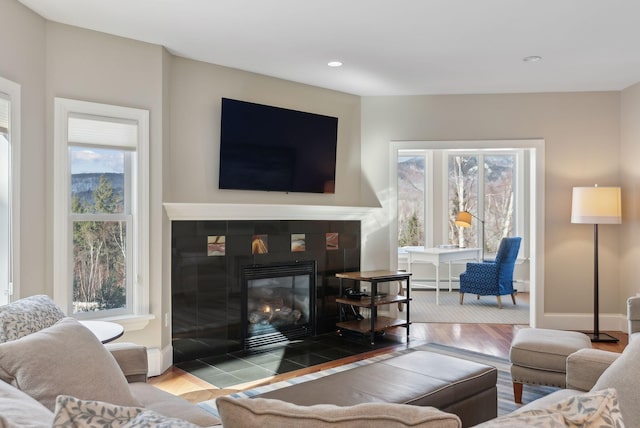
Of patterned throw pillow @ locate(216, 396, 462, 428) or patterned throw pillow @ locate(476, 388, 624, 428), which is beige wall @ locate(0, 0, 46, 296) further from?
patterned throw pillow @ locate(476, 388, 624, 428)

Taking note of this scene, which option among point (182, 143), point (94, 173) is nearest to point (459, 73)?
point (182, 143)

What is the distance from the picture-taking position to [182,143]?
4.40 metres

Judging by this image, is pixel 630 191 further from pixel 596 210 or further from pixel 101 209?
pixel 101 209

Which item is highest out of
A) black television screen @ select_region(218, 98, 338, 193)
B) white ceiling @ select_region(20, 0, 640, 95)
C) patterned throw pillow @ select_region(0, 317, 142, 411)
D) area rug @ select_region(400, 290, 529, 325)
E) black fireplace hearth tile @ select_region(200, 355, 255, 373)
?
white ceiling @ select_region(20, 0, 640, 95)

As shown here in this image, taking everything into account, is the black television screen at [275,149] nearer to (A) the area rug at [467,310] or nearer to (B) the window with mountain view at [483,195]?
(A) the area rug at [467,310]

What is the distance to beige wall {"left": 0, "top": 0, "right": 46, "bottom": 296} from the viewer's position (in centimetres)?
318

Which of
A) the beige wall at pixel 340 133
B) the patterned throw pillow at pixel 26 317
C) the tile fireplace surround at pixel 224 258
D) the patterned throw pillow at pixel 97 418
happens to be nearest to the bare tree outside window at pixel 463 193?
the beige wall at pixel 340 133

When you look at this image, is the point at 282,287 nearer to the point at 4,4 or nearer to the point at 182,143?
the point at 182,143

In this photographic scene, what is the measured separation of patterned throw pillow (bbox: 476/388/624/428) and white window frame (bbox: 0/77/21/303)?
3.05 metres

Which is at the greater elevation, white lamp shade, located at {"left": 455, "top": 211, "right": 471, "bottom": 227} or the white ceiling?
the white ceiling

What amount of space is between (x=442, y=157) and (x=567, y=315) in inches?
146

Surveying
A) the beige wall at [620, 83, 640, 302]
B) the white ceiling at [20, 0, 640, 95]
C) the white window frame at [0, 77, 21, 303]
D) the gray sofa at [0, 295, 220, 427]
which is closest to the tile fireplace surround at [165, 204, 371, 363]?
the white window frame at [0, 77, 21, 303]

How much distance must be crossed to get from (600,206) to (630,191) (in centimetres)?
61

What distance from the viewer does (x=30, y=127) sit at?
11.0 ft
